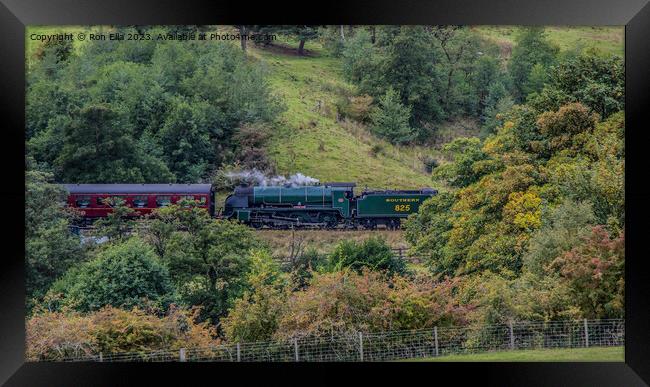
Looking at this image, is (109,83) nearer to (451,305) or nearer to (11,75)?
(11,75)

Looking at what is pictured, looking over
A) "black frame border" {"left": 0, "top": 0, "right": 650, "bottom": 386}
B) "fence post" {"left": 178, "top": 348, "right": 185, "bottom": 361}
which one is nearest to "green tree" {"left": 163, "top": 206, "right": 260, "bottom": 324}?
"fence post" {"left": 178, "top": 348, "right": 185, "bottom": 361}

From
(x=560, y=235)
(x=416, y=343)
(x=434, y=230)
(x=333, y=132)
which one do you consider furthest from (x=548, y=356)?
(x=333, y=132)

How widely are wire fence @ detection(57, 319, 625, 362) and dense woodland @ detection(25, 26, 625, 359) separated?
16 centimetres

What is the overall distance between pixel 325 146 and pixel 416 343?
16.2 feet

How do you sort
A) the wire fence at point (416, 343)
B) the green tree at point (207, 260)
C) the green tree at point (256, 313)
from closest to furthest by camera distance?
the wire fence at point (416, 343)
the green tree at point (256, 313)
the green tree at point (207, 260)

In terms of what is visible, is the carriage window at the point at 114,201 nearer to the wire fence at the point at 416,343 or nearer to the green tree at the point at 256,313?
the green tree at the point at 256,313

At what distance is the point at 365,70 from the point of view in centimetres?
1625

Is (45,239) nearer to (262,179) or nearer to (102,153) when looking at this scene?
(102,153)

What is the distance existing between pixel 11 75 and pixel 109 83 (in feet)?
21.2

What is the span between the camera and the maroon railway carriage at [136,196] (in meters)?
15.0

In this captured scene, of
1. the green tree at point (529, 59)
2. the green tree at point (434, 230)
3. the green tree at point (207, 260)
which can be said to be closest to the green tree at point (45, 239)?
the green tree at point (207, 260)

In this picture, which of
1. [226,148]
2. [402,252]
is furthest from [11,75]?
[402,252]

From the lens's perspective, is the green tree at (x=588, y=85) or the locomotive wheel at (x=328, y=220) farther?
the locomotive wheel at (x=328, y=220)
